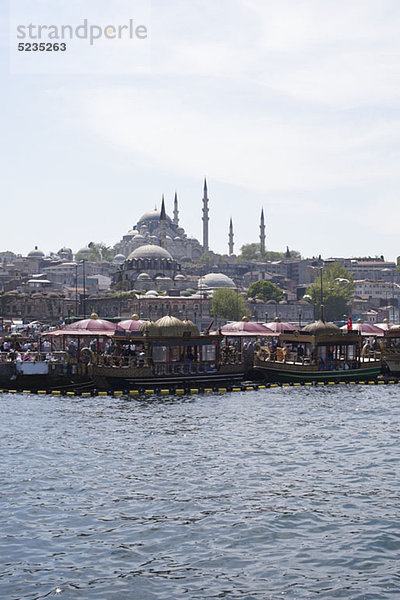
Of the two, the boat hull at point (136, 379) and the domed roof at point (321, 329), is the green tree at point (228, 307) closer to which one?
the domed roof at point (321, 329)

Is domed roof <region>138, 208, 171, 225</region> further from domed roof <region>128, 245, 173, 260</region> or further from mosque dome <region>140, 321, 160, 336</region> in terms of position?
mosque dome <region>140, 321, 160, 336</region>

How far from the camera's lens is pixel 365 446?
769 inches

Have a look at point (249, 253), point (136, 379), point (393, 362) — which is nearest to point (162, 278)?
point (249, 253)

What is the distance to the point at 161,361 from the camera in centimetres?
3120

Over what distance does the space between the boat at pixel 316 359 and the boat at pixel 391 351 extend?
1.82 m

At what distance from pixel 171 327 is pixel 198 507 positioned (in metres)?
17.4

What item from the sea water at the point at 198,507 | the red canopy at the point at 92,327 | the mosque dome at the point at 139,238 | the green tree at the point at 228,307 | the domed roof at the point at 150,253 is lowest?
the sea water at the point at 198,507

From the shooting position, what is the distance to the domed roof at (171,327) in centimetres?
3105

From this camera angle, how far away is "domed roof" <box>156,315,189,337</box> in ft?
102

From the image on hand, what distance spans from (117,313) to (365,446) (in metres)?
91.6

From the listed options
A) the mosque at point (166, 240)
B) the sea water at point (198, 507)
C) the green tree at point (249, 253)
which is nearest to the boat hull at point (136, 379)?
the sea water at point (198, 507)

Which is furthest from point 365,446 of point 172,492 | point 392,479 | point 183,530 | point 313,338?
point 313,338

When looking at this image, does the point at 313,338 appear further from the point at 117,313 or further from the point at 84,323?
the point at 117,313

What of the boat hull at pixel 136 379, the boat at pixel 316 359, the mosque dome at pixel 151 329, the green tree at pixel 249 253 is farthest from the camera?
the green tree at pixel 249 253
